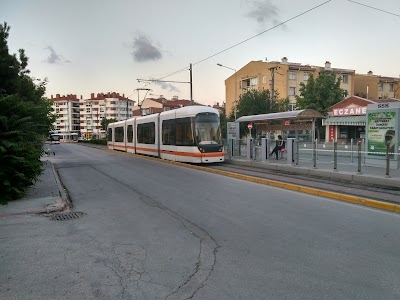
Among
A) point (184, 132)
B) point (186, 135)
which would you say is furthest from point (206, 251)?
point (184, 132)

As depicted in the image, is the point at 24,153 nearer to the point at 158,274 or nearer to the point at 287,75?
the point at 158,274

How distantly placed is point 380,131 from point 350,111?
101 ft

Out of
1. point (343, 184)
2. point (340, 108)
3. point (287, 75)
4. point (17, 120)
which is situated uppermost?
point (287, 75)

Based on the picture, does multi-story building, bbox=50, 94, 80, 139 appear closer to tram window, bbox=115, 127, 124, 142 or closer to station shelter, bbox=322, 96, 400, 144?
tram window, bbox=115, 127, 124, 142

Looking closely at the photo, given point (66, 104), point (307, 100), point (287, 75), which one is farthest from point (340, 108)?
point (66, 104)

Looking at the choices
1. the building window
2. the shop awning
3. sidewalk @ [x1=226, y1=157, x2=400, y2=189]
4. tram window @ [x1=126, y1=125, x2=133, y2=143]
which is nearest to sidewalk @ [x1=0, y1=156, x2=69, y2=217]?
sidewalk @ [x1=226, y1=157, x2=400, y2=189]

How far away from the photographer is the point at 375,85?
6844 centimetres

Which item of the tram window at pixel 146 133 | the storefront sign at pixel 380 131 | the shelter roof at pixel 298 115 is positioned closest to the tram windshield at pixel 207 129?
the shelter roof at pixel 298 115

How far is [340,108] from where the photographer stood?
144 ft

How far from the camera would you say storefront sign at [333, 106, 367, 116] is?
4103cm

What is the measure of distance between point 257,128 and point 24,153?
17.0 m

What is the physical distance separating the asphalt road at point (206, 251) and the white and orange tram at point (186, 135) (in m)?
9.25

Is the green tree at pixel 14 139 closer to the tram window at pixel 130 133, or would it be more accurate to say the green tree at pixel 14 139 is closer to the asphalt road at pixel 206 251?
the asphalt road at pixel 206 251

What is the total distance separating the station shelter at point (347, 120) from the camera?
1623 inches
